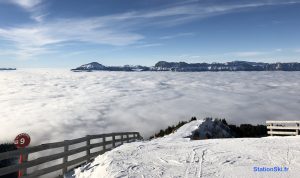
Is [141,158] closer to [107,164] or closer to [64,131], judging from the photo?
[107,164]

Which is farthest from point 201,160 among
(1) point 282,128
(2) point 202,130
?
(2) point 202,130

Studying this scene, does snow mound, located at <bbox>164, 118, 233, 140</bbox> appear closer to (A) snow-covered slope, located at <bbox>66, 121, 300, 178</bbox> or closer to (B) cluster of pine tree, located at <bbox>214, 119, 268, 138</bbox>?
(B) cluster of pine tree, located at <bbox>214, 119, 268, 138</bbox>

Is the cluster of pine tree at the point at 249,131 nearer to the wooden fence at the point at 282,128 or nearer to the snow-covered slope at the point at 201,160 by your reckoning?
the wooden fence at the point at 282,128

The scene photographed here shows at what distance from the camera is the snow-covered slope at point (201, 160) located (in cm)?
995

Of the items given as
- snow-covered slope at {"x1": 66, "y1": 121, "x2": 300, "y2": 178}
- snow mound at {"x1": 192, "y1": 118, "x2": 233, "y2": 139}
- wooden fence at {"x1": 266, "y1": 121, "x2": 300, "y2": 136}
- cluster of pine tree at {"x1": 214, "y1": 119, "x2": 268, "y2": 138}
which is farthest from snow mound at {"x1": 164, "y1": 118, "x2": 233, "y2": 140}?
snow-covered slope at {"x1": 66, "y1": 121, "x2": 300, "y2": 178}

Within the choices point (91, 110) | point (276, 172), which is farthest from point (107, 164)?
point (91, 110)

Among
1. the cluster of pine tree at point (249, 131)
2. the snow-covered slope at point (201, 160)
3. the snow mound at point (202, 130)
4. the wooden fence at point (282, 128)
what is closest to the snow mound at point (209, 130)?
the snow mound at point (202, 130)

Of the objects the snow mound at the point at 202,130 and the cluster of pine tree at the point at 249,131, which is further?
the cluster of pine tree at the point at 249,131

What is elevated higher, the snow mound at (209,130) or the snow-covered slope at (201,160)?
the snow-covered slope at (201,160)

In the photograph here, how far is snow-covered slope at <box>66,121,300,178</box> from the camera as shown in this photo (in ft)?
32.6

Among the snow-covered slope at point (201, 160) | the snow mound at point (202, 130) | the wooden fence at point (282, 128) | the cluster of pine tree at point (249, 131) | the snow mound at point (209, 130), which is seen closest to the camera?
the snow-covered slope at point (201, 160)

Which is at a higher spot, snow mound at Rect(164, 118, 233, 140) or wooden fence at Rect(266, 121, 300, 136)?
wooden fence at Rect(266, 121, 300, 136)

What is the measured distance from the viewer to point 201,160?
11258 millimetres

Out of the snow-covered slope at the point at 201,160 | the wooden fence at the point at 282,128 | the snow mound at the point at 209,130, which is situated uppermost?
the snow-covered slope at the point at 201,160
